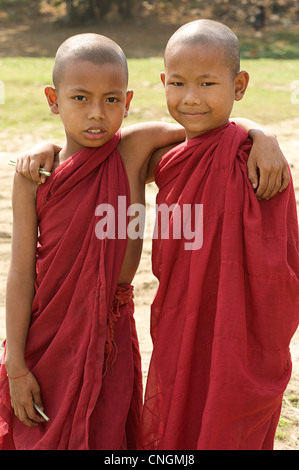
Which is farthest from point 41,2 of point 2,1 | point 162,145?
point 162,145

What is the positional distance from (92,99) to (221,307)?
77cm

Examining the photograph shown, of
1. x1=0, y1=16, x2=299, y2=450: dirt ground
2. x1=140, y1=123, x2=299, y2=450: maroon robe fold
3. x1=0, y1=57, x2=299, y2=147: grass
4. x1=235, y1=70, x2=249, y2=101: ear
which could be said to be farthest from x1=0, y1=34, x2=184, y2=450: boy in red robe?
x1=0, y1=57, x2=299, y2=147: grass

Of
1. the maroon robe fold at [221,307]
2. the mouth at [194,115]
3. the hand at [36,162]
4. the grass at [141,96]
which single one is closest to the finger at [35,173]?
the hand at [36,162]

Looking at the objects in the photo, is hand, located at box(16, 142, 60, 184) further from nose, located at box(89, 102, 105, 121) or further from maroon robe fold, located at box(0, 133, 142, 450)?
nose, located at box(89, 102, 105, 121)

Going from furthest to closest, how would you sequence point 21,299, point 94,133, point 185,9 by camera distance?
point 185,9
point 21,299
point 94,133

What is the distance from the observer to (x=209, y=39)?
2102 millimetres

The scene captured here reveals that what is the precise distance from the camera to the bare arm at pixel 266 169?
2090 millimetres

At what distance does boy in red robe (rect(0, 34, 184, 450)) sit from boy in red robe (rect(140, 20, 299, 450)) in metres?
0.14

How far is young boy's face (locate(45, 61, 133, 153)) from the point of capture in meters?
2.13

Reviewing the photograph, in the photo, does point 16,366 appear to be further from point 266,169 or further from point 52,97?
point 266,169

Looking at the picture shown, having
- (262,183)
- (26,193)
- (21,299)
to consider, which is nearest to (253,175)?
(262,183)

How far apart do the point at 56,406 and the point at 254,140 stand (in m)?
1.07

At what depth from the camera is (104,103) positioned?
2.15 m

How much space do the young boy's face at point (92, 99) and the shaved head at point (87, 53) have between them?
0.02 metres
